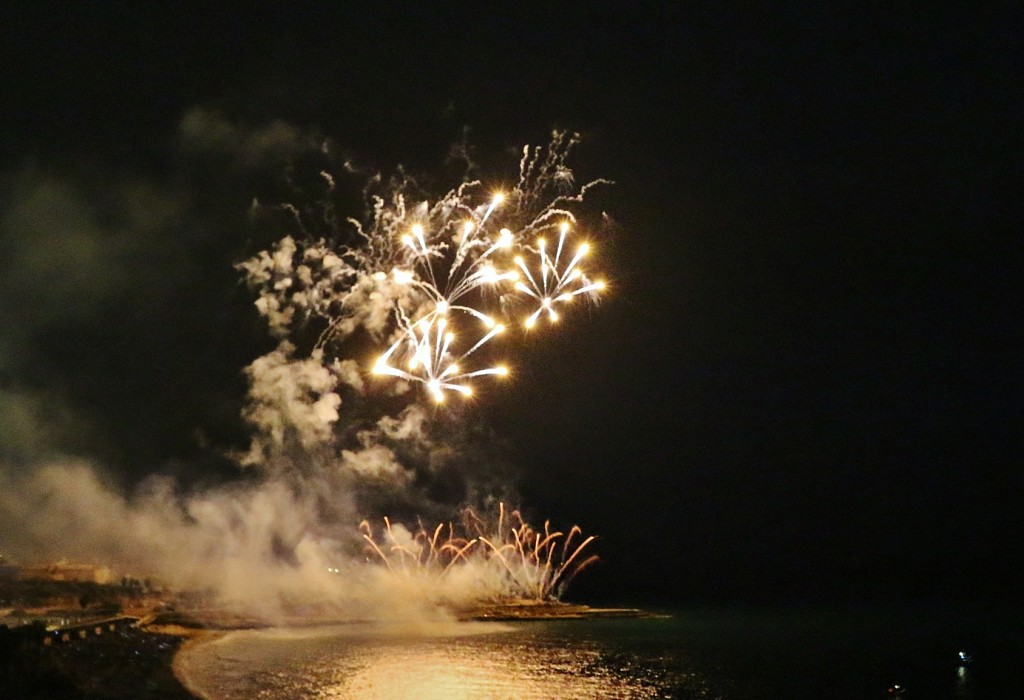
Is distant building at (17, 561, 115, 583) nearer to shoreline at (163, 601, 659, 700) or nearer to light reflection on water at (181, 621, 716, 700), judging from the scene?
shoreline at (163, 601, 659, 700)

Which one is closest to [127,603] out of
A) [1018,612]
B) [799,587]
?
[1018,612]

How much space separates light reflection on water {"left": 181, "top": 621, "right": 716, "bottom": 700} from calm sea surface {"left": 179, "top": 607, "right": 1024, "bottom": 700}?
0.23 feet

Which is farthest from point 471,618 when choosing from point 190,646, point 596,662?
point 190,646

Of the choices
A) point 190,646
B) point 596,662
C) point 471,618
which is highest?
point 471,618

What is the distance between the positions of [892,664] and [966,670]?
10.9 feet

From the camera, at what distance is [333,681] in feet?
103

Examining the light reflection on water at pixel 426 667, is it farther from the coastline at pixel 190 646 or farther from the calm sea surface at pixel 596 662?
the coastline at pixel 190 646

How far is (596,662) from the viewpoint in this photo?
40.0 m

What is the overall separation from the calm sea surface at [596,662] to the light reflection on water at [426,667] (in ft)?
0.23

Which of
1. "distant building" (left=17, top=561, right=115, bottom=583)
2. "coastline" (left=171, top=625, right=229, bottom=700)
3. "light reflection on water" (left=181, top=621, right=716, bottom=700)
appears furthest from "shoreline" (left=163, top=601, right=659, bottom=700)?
"distant building" (left=17, top=561, right=115, bottom=583)

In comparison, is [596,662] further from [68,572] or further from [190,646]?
[68,572]

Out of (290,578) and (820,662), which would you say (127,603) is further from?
(820,662)

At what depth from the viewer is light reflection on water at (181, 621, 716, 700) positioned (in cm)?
2995

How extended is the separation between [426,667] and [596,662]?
27.8 feet
